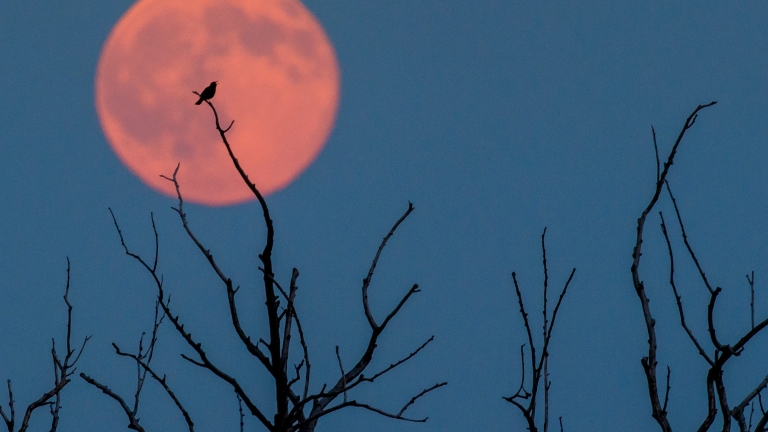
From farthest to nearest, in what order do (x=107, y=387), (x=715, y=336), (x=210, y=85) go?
(x=210, y=85) → (x=107, y=387) → (x=715, y=336)

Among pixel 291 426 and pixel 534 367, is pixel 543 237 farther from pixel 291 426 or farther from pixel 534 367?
pixel 291 426

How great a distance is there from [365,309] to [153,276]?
1405 millimetres

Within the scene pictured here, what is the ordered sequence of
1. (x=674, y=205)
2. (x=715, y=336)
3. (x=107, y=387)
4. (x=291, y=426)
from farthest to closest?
(x=107, y=387), (x=291, y=426), (x=674, y=205), (x=715, y=336)

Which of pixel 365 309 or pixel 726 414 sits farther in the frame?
pixel 365 309

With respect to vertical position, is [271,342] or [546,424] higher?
[271,342]

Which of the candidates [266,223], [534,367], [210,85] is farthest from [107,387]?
[210,85]

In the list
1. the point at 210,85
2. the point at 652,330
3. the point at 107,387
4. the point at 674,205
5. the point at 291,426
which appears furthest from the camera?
the point at 210,85

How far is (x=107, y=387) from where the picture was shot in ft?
17.1

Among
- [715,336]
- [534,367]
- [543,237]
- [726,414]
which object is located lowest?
[726,414]

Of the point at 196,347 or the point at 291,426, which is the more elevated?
the point at 196,347

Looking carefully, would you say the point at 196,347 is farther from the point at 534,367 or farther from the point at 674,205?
the point at 674,205

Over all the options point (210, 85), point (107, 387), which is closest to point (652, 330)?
point (107, 387)

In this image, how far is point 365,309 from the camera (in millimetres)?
5027

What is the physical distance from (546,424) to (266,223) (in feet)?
7.12
